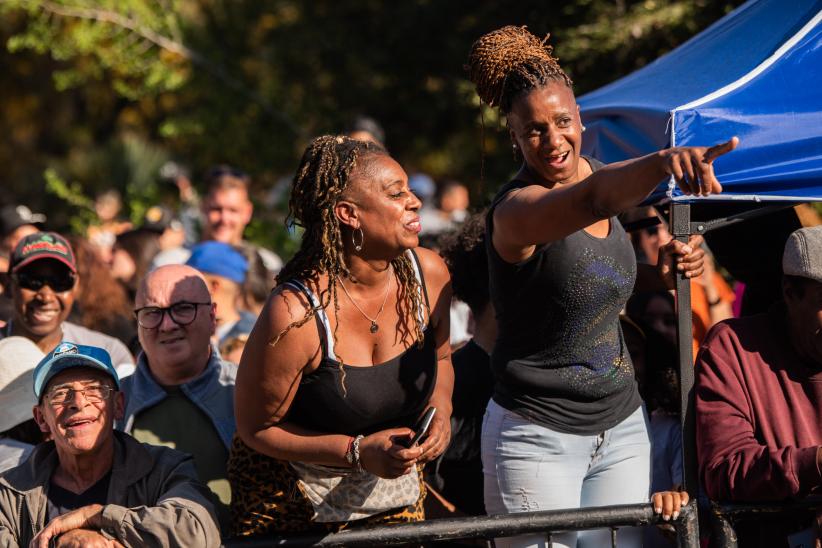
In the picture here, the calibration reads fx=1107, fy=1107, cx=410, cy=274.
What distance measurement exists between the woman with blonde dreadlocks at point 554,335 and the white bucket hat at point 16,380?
191cm

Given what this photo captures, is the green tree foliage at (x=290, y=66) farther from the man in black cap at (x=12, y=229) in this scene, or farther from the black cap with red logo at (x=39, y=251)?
the black cap with red logo at (x=39, y=251)

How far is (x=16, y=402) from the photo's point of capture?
4395 mm

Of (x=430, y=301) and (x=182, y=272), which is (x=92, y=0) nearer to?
(x=182, y=272)

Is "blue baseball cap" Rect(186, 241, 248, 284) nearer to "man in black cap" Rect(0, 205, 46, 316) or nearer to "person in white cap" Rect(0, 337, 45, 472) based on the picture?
"man in black cap" Rect(0, 205, 46, 316)

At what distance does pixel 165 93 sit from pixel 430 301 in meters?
11.8

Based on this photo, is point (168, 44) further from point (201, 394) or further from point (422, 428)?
point (422, 428)

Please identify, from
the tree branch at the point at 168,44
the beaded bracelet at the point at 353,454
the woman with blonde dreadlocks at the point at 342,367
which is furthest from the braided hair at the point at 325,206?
the tree branch at the point at 168,44

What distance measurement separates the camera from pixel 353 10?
10586 mm

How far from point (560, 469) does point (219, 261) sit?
3.27 m

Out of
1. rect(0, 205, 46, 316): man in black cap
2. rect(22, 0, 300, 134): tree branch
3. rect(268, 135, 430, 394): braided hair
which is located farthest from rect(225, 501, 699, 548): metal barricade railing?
rect(22, 0, 300, 134): tree branch

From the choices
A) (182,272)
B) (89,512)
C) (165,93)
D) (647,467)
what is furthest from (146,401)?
(165,93)

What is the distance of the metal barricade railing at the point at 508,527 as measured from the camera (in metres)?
3.35

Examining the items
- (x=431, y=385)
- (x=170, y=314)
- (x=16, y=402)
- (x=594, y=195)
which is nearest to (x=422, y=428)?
(x=431, y=385)

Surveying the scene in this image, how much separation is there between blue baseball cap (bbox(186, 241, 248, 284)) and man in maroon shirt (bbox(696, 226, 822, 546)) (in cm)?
327
